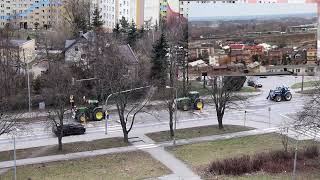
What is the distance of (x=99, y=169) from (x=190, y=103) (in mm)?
19708

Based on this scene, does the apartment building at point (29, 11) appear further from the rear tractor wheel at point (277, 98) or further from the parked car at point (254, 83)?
the rear tractor wheel at point (277, 98)

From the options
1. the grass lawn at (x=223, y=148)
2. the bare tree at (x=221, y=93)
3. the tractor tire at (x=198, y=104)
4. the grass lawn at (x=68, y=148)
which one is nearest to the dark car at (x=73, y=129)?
the grass lawn at (x=68, y=148)

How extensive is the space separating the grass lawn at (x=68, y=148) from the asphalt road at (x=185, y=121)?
133 cm

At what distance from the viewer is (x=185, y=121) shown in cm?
5144

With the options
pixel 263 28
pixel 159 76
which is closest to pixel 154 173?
pixel 263 28

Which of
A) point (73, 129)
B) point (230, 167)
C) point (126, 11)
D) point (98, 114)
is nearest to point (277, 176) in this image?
point (230, 167)

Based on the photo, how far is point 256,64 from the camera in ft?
119

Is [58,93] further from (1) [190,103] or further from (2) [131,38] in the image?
(2) [131,38]

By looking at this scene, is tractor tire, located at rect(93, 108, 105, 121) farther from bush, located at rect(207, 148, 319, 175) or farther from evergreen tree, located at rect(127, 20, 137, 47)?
evergreen tree, located at rect(127, 20, 137, 47)

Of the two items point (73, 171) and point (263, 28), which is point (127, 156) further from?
point (263, 28)

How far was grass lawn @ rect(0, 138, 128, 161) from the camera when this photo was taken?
40.9 metres

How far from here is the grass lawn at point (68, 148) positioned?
40875 mm

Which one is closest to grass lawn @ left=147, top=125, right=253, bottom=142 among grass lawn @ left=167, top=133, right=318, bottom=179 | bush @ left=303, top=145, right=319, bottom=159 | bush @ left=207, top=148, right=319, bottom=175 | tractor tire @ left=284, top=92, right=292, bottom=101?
grass lawn @ left=167, top=133, right=318, bottom=179

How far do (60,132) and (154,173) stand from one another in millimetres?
8714
